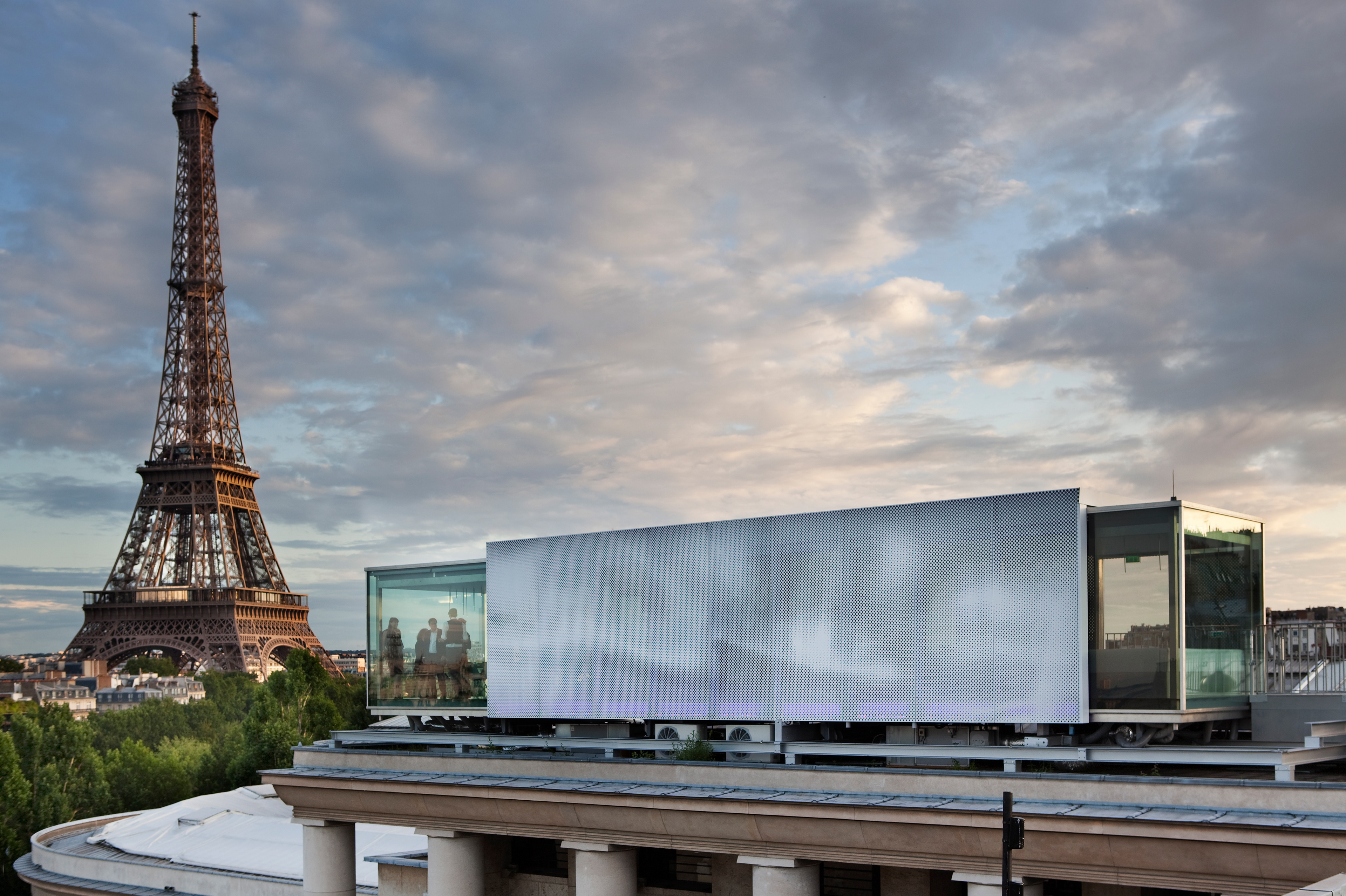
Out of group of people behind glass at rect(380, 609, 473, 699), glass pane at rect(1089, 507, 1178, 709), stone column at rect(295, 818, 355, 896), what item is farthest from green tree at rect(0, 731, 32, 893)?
glass pane at rect(1089, 507, 1178, 709)

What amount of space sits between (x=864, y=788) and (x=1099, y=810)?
12.3 ft

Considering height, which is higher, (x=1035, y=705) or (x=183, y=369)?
(x=183, y=369)

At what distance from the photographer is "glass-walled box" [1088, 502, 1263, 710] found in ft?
59.9

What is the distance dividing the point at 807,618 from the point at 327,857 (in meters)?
12.8

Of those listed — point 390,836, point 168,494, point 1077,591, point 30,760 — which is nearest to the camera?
point 1077,591

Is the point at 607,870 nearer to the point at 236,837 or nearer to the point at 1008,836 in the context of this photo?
the point at 1008,836

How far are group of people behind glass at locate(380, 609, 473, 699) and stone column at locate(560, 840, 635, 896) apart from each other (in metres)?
5.28

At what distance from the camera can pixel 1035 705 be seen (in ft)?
61.9

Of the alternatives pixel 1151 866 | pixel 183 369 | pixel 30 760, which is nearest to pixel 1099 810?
pixel 1151 866

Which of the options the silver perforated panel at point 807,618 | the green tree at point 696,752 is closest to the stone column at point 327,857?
the silver perforated panel at point 807,618

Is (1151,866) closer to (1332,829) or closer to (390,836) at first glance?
(1332,829)

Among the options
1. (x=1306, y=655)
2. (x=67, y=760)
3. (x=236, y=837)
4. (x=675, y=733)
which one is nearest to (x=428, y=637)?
(x=675, y=733)

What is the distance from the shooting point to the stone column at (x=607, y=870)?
21.7m

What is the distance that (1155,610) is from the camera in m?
18.3
